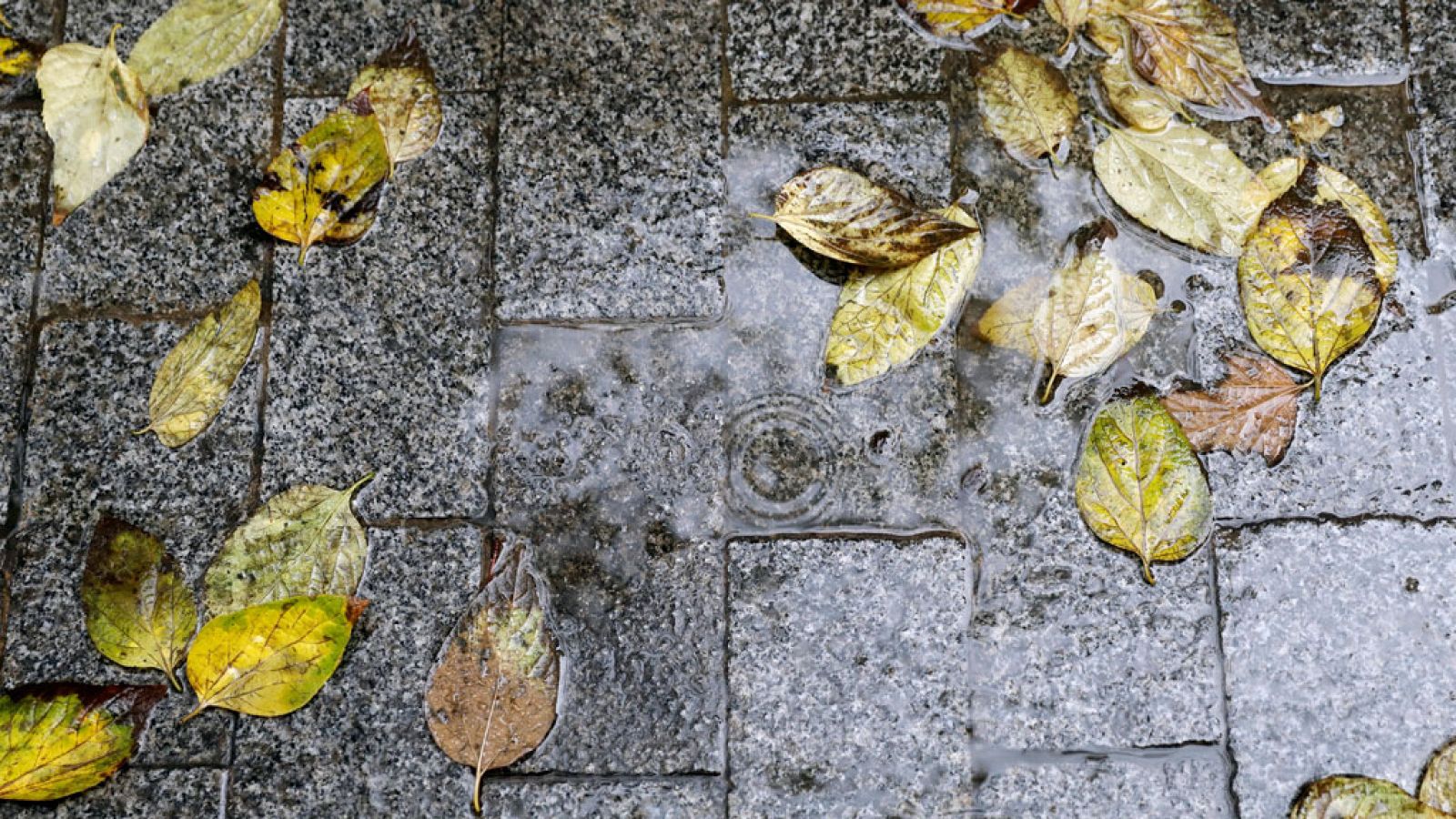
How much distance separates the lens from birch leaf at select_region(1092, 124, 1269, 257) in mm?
1948

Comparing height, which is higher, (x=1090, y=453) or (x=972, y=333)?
(x=972, y=333)

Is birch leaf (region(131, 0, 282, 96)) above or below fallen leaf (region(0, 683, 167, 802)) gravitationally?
above

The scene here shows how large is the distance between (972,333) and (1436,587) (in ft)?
3.12

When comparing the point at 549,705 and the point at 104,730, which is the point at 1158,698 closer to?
the point at 549,705

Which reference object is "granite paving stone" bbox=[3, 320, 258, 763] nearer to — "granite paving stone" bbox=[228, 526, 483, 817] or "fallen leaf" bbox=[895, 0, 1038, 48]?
"granite paving stone" bbox=[228, 526, 483, 817]

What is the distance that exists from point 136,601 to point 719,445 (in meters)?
1.13

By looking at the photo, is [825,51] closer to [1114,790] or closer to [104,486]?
[1114,790]

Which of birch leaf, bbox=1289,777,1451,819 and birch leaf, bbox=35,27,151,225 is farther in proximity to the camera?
birch leaf, bbox=35,27,151,225

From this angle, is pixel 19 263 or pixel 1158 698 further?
pixel 19 263

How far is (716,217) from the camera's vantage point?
2.00m

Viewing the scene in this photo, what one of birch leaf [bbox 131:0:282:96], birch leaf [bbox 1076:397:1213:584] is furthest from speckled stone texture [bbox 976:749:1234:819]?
birch leaf [bbox 131:0:282:96]

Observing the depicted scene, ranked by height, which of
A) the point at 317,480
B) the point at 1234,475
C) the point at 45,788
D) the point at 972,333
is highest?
the point at 972,333

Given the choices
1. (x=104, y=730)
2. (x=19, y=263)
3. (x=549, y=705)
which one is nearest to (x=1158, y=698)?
(x=549, y=705)

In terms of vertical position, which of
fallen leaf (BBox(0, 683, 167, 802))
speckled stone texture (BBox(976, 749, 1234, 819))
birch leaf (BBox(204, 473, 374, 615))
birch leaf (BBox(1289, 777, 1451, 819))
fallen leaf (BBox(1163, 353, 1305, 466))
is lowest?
fallen leaf (BBox(0, 683, 167, 802))
